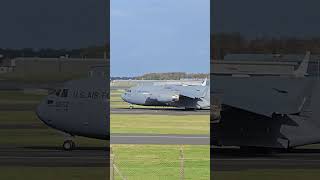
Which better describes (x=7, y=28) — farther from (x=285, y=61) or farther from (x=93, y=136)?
(x=285, y=61)

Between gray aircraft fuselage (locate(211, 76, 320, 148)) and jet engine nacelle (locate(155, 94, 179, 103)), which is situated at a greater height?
gray aircraft fuselage (locate(211, 76, 320, 148))

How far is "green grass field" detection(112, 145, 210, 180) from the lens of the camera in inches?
291

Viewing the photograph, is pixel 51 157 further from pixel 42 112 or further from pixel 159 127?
pixel 159 127

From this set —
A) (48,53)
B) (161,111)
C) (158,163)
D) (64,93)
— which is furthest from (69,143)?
(161,111)

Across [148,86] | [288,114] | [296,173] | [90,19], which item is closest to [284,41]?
[288,114]

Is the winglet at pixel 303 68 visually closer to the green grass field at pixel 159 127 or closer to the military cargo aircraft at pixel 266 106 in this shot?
the military cargo aircraft at pixel 266 106

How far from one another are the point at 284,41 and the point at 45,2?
7.94ft

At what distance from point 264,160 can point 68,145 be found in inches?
78.9

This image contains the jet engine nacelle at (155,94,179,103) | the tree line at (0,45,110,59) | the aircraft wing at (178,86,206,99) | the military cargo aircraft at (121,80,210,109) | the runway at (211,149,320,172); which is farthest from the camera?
the jet engine nacelle at (155,94,179,103)

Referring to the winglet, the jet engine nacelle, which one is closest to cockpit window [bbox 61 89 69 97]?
the winglet

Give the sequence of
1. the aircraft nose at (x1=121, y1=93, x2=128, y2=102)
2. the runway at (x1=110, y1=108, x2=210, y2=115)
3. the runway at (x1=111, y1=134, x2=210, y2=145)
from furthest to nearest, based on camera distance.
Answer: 1. the aircraft nose at (x1=121, y1=93, x2=128, y2=102)
2. the runway at (x1=110, y1=108, x2=210, y2=115)
3. the runway at (x1=111, y1=134, x2=210, y2=145)

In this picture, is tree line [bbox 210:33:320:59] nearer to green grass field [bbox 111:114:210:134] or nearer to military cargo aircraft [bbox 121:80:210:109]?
green grass field [bbox 111:114:210:134]

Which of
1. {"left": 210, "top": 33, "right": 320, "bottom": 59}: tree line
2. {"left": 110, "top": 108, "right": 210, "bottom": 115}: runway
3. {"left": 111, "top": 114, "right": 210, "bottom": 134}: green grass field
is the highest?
{"left": 210, "top": 33, "right": 320, "bottom": 59}: tree line

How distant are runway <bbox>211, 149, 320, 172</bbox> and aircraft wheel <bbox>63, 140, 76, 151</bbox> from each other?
1412mm
